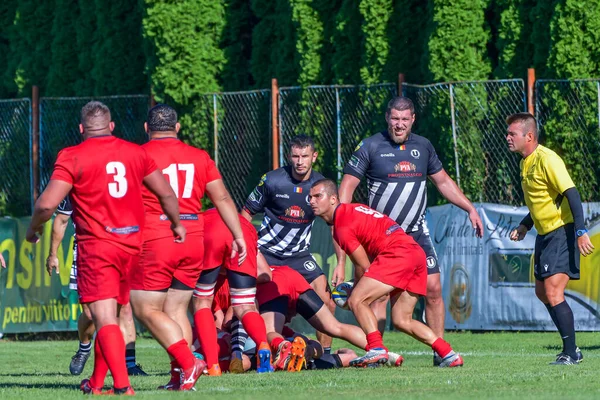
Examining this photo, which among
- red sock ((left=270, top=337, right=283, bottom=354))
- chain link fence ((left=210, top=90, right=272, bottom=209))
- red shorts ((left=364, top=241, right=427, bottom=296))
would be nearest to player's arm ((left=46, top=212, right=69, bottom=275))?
red sock ((left=270, top=337, right=283, bottom=354))

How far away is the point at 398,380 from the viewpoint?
952 centimetres

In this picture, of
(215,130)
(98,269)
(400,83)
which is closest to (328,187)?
(98,269)

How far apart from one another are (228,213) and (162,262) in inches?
23.3

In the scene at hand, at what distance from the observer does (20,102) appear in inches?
845

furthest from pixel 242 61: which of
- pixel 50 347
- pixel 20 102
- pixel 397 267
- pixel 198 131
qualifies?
pixel 397 267

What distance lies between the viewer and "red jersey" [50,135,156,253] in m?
8.54

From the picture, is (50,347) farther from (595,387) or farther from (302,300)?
(595,387)

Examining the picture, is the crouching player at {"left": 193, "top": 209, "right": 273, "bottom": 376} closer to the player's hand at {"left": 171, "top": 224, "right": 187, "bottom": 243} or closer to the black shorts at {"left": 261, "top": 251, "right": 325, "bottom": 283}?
the black shorts at {"left": 261, "top": 251, "right": 325, "bottom": 283}

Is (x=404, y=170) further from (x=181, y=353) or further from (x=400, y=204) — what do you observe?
(x=181, y=353)

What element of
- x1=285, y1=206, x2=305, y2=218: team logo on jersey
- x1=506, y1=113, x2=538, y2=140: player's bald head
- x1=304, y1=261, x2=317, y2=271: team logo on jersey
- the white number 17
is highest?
x1=506, y1=113, x2=538, y2=140: player's bald head

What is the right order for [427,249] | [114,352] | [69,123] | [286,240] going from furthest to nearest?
1. [69,123]
2. [286,240]
3. [427,249]
4. [114,352]

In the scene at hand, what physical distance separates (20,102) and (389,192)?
11.0 m

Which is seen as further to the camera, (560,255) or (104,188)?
(560,255)

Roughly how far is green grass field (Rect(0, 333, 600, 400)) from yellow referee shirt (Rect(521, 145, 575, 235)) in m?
1.22
